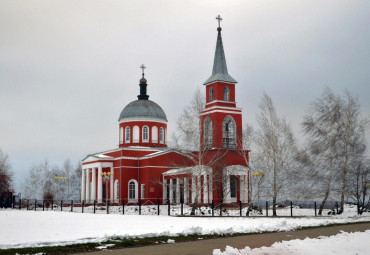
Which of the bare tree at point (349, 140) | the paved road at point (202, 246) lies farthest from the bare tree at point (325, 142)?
the paved road at point (202, 246)

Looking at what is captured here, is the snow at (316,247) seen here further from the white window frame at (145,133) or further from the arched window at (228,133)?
the white window frame at (145,133)

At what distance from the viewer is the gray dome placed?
53.6 metres

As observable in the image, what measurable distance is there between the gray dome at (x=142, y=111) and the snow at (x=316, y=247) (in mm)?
41608

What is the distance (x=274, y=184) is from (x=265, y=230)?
51.9 feet

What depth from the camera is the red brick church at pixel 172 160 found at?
126 feet

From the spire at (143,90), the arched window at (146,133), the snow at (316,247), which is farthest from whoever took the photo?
the spire at (143,90)

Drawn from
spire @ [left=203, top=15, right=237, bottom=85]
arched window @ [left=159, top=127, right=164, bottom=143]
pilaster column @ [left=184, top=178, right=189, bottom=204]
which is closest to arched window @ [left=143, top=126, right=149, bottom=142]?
arched window @ [left=159, top=127, right=164, bottom=143]

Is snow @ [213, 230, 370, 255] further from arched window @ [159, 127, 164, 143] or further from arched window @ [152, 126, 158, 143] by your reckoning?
arched window @ [159, 127, 164, 143]

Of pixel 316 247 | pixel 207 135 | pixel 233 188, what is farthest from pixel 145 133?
pixel 316 247

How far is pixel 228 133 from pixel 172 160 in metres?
8.22

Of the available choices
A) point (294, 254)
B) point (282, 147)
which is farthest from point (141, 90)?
point (294, 254)

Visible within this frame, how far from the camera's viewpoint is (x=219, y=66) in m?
45.0

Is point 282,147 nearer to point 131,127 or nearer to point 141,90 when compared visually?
point 131,127

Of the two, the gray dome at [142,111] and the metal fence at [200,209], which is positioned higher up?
the gray dome at [142,111]
